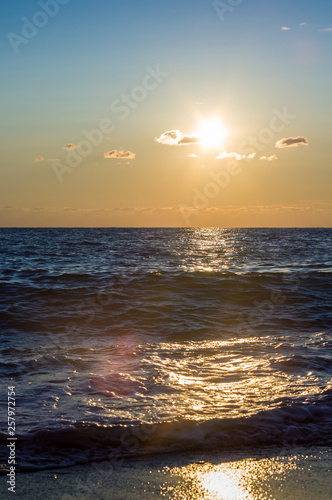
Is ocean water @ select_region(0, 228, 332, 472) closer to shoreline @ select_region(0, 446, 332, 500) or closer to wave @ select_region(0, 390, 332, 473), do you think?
wave @ select_region(0, 390, 332, 473)

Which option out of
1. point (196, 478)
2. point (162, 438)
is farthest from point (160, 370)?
point (196, 478)

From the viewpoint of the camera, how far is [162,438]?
556cm

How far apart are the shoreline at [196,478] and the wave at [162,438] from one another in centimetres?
21

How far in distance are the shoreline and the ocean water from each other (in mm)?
289

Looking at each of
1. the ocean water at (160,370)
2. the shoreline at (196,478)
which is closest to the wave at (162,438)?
the ocean water at (160,370)

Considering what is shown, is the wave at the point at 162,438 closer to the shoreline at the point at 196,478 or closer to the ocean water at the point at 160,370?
the ocean water at the point at 160,370

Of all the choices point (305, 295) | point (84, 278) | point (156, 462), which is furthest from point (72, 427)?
point (84, 278)

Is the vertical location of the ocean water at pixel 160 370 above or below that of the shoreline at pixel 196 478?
below

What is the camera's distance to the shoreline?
4.22 metres

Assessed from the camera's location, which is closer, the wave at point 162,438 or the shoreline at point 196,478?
the shoreline at point 196,478

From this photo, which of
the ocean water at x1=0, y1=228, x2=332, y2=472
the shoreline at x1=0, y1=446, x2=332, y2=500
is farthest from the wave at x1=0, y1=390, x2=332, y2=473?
the shoreline at x1=0, y1=446, x2=332, y2=500

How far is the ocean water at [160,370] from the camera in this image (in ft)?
18.4

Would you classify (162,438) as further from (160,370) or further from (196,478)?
(160,370)

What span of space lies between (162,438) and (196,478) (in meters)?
1.06
